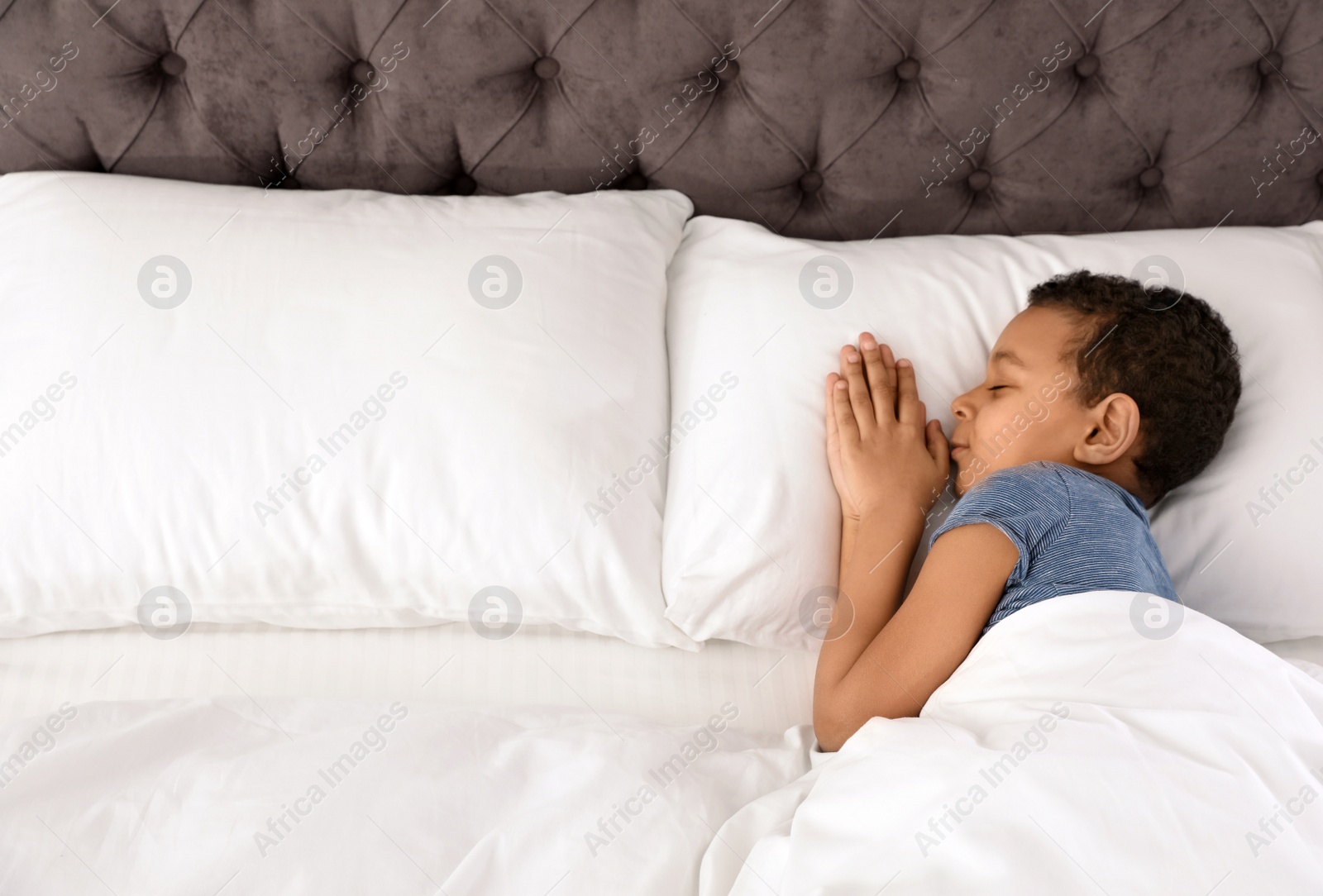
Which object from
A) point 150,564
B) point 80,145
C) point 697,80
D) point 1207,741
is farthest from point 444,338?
point 1207,741

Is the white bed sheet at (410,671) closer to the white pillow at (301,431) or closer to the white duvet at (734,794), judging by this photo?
the white pillow at (301,431)

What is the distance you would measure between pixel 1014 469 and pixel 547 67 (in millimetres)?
777

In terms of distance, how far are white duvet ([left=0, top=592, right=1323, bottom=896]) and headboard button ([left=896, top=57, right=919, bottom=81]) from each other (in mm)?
733

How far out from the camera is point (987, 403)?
1.07 metres

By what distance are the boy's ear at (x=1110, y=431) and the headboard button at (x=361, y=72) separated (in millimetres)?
994

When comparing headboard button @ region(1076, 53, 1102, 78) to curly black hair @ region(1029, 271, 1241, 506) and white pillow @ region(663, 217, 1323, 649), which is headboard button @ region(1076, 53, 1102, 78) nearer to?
white pillow @ region(663, 217, 1323, 649)

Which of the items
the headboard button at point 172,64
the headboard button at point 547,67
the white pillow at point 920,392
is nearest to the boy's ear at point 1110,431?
the white pillow at point 920,392

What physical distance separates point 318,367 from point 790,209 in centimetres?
71

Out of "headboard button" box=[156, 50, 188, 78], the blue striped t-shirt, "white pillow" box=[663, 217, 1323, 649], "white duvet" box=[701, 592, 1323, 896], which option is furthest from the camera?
"headboard button" box=[156, 50, 188, 78]

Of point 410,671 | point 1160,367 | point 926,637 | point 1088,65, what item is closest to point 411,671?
point 410,671

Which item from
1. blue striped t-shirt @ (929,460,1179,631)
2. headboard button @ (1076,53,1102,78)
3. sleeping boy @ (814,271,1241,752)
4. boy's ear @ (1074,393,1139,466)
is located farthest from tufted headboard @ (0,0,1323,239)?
blue striped t-shirt @ (929,460,1179,631)

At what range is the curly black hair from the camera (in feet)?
3.42

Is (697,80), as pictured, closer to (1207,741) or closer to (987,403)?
(987,403)

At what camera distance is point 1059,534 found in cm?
94
